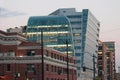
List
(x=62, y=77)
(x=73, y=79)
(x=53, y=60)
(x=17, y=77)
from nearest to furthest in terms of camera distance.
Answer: (x=17, y=77) < (x=53, y=60) < (x=62, y=77) < (x=73, y=79)

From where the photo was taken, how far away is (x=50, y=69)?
122000 millimetres

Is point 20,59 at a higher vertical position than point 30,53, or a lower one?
lower

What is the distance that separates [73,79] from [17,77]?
38.5 m

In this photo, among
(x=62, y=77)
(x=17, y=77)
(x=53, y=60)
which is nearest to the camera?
(x=17, y=77)

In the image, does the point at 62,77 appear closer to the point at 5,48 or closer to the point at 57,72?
the point at 57,72

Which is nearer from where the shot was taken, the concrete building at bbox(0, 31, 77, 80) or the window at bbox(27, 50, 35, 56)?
the concrete building at bbox(0, 31, 77, 80)

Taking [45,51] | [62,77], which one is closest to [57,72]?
[62,77]

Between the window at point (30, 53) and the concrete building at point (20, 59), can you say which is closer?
the concrete building at point (20, 59)

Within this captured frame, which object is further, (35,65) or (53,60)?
(53,60)

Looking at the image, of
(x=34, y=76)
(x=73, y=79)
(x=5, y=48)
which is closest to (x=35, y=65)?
(x=34, y=76)

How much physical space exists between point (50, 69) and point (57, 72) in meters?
8.51

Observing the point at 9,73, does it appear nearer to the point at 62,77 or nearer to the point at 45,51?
the point at 45,51

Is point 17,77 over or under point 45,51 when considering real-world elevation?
under

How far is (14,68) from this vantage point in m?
117
